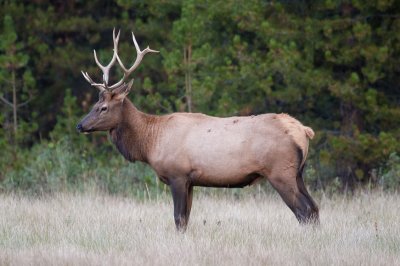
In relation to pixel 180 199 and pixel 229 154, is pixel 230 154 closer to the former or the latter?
pixel 229 154

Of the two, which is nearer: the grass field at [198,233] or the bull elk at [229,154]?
the grass field at [198,233]

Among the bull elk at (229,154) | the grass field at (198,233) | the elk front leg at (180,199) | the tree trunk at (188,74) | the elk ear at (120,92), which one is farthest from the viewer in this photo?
the tree trunk at (188,74)

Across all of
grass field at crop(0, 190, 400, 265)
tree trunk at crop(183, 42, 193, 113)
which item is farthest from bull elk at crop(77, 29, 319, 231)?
tree trunk at crop(183, 42, 193, 113)

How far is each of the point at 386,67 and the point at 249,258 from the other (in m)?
7.31

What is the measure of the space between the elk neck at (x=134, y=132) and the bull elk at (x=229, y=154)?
0.09 feet

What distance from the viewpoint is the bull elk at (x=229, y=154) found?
31.1 ft

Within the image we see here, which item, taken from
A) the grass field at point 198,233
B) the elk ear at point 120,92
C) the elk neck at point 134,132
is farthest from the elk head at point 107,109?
the grass field at point 198,233

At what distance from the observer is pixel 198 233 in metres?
9.17

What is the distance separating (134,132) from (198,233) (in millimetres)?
1843

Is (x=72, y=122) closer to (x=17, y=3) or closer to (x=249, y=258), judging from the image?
(x=17, y=3)

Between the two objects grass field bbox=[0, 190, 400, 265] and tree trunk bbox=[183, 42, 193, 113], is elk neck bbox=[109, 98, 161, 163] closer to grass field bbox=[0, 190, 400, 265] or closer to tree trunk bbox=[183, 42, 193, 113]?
grass field bbox=[0, 190, 400, 265]

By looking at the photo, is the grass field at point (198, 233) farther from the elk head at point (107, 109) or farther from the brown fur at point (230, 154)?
the elk head at point (107, 109)

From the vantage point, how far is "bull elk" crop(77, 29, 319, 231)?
948 centimetres

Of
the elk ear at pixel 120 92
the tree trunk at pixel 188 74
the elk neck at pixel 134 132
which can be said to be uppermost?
the elk ear at pixel 120 92
